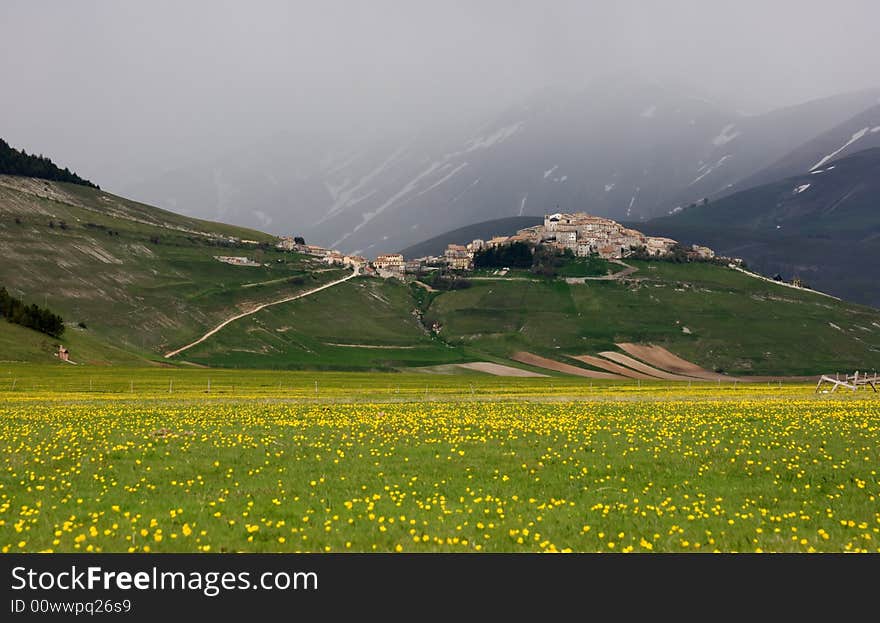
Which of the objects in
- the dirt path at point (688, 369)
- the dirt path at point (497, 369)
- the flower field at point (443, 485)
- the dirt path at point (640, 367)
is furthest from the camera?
the dirt path at point (688, 369)

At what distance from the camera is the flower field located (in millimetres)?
16141

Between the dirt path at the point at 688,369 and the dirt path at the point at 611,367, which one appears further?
the dirt path at the point at 688,369

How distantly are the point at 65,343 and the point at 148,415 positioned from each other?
105361 millimetres

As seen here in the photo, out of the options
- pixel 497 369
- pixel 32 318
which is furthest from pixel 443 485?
pixel 497 369

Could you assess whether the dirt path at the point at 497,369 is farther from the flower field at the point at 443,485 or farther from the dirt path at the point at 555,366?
the flower field at the point at 443,485

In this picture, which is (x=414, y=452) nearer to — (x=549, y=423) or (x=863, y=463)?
(x=549, y=423)

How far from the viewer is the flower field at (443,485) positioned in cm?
1614

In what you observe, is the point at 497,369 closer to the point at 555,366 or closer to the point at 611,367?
the point at 555,366

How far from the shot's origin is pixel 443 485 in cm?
2130

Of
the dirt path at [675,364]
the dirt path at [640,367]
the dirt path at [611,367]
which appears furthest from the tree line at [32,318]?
the dirt path at [675,364]

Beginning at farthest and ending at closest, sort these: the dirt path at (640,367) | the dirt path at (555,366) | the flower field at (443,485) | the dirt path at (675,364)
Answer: the dirt path at (675,364) → the dirt path at (640,367) → the dirt path at (555,366) → the flower field at (443,485)

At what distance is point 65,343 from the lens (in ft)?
427

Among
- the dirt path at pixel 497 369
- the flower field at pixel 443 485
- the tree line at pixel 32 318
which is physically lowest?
the flower field at pixel 443 485
